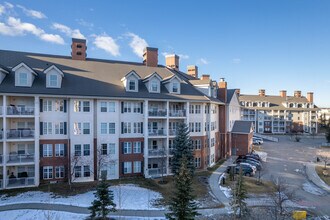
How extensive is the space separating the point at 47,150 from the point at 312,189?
98.0ft

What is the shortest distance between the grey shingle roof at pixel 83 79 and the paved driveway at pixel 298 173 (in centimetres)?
1481

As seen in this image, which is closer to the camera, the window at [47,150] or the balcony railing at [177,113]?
the window at [47,150]

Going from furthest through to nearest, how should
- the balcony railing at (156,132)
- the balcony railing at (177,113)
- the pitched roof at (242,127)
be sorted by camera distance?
1. the pitched roof at (242,127)
2. the balcony railing at (177,113)
3. the balcony railing at (156,132)

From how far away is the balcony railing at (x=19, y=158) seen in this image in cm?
2313

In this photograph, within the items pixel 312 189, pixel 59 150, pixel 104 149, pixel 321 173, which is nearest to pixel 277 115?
pixel 321 173

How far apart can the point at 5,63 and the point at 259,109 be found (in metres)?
77.2

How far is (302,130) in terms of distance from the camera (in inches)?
3250

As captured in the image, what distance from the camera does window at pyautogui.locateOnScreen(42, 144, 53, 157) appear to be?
24.2 meters

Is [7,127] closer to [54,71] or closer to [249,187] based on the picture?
[54,71]

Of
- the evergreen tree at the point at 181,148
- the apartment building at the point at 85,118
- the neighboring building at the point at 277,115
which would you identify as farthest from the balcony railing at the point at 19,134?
the neighboring building at the point at 277,115

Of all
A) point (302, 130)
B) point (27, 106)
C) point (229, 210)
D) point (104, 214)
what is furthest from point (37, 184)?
point (302, 130)

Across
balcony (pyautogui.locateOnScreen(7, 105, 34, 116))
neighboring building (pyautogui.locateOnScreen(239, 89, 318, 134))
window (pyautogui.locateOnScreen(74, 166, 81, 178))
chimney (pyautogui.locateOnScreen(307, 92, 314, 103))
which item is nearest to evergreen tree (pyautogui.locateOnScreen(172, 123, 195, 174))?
window (pyautogui.locateOnScreen(74, 166, 81, 178))

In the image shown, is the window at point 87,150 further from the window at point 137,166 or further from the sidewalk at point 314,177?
the sidewalk at point 314,177

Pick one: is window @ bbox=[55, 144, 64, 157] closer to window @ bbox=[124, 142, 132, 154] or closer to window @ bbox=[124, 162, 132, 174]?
window @ bbox=[124, 142, 132, 154]
